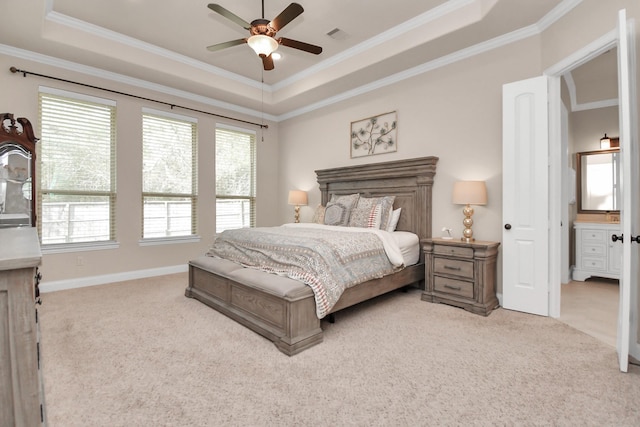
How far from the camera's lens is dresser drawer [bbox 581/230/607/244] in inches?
173

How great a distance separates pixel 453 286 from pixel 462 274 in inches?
6.7

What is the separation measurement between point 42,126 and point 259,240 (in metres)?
3.12

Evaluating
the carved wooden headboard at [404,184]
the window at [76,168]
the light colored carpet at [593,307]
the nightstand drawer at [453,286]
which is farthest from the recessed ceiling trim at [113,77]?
the light colored carpet at [593,307]

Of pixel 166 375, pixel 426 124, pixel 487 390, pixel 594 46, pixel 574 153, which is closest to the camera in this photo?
pixel 487 390

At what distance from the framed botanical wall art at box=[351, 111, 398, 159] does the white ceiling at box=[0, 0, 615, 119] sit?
1.77 ft

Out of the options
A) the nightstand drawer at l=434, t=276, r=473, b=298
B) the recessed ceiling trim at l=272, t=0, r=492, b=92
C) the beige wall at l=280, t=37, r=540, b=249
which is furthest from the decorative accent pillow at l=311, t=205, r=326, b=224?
the recessed ceiling trim at l=272, t=0, r=492, b=92

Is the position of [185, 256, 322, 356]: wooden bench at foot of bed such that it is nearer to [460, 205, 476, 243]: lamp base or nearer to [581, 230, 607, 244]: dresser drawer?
[460, 205, 476, 243]: lamp base

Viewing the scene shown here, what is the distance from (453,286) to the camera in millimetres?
3381

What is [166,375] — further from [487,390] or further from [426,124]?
[426,124]

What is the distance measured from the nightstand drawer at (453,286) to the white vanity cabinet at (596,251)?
2527 mm

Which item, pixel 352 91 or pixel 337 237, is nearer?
pixel 337 237

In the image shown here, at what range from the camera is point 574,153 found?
491cm

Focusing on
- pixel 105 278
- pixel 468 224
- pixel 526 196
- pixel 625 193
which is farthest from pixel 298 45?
pixel 105 278

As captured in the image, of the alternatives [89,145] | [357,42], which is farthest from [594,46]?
[89,145]
